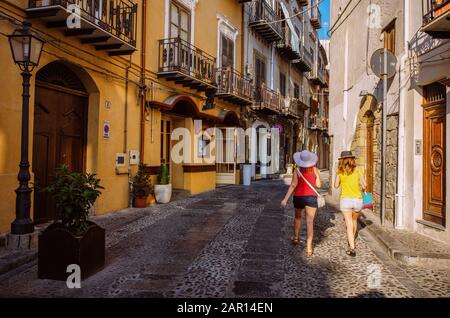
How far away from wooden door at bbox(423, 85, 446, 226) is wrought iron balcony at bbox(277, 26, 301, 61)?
49.1 feet

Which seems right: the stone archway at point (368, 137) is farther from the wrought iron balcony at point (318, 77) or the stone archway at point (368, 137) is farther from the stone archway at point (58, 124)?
the wrought iron balcony at point (318, 77)

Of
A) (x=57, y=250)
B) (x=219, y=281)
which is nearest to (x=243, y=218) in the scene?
(x=219, y=281)

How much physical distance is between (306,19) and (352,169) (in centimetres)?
2598

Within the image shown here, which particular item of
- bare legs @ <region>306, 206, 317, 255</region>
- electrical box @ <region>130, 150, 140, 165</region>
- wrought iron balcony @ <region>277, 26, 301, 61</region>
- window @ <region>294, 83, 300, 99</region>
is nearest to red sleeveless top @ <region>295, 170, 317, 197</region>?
bare legs @ <region>306, 206, 317, 255</region>

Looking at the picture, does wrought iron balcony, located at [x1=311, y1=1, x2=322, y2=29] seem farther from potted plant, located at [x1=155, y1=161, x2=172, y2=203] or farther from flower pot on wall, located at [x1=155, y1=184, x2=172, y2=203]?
flower pot on wall, located at [x1=155, y1=184, x2=172, y2=203]

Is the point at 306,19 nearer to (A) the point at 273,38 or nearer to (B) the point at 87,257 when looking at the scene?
(A) the point at 273,38

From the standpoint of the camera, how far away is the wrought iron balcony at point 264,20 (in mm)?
17891

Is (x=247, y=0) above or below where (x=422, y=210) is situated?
above

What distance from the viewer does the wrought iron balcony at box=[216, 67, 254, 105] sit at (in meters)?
14.4

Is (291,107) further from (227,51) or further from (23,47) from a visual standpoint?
(23,47)

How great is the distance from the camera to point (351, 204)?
19.4 ft

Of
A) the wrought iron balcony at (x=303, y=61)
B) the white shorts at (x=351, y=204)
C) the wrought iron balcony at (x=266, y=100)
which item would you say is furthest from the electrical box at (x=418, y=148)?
the wrought iron balcony at (x=303, y=61)
